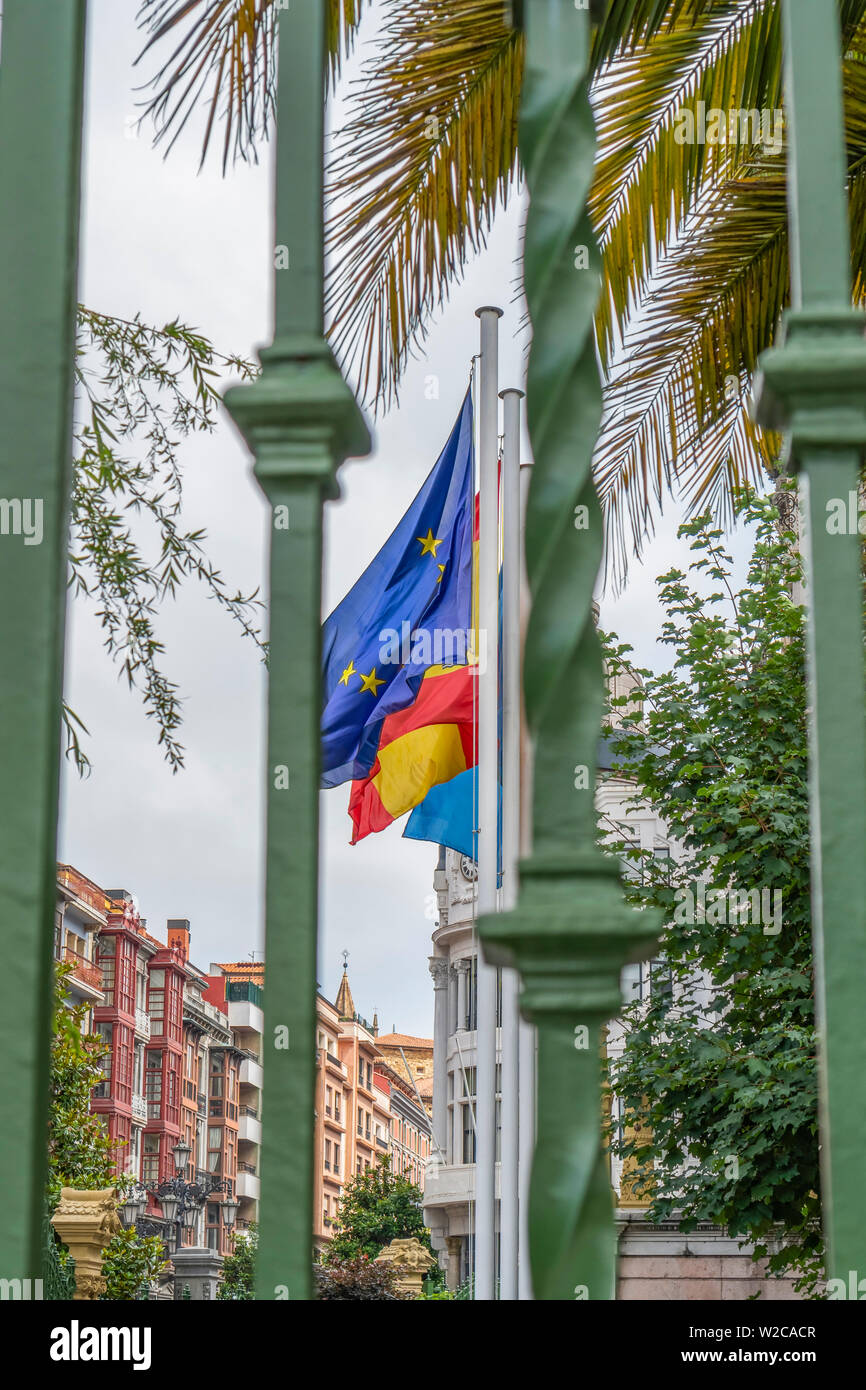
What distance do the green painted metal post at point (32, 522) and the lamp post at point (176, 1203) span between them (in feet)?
62.9

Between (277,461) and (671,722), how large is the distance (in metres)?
10.7

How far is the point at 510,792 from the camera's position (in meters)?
9.73

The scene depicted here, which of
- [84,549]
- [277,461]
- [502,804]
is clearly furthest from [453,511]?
[277,461]

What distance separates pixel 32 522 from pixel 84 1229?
39.8 feet

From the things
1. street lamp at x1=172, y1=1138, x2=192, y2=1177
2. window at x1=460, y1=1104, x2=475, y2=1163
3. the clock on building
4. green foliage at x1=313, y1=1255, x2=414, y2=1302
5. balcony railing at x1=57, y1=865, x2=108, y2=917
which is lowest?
green foliage at x1=313, y1=1255, x2=414, y2=1302

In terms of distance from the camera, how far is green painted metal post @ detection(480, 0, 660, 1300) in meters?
1.33

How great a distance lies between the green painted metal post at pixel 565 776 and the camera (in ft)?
4.36

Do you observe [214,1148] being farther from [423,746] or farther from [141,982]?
[423,746]

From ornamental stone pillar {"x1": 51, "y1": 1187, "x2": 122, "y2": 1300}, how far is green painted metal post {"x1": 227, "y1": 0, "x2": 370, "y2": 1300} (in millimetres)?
11650

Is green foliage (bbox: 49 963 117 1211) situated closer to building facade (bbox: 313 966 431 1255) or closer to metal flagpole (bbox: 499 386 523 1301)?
metal flagpole (bbox: 499 386 523 1301)

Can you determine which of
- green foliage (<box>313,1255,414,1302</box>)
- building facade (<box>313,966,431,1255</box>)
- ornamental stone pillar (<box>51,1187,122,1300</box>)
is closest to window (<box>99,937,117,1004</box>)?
building facade (<box>313,966,431,1255</box>)

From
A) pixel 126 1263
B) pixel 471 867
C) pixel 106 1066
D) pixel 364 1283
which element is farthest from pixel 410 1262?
pixel 106 1066
